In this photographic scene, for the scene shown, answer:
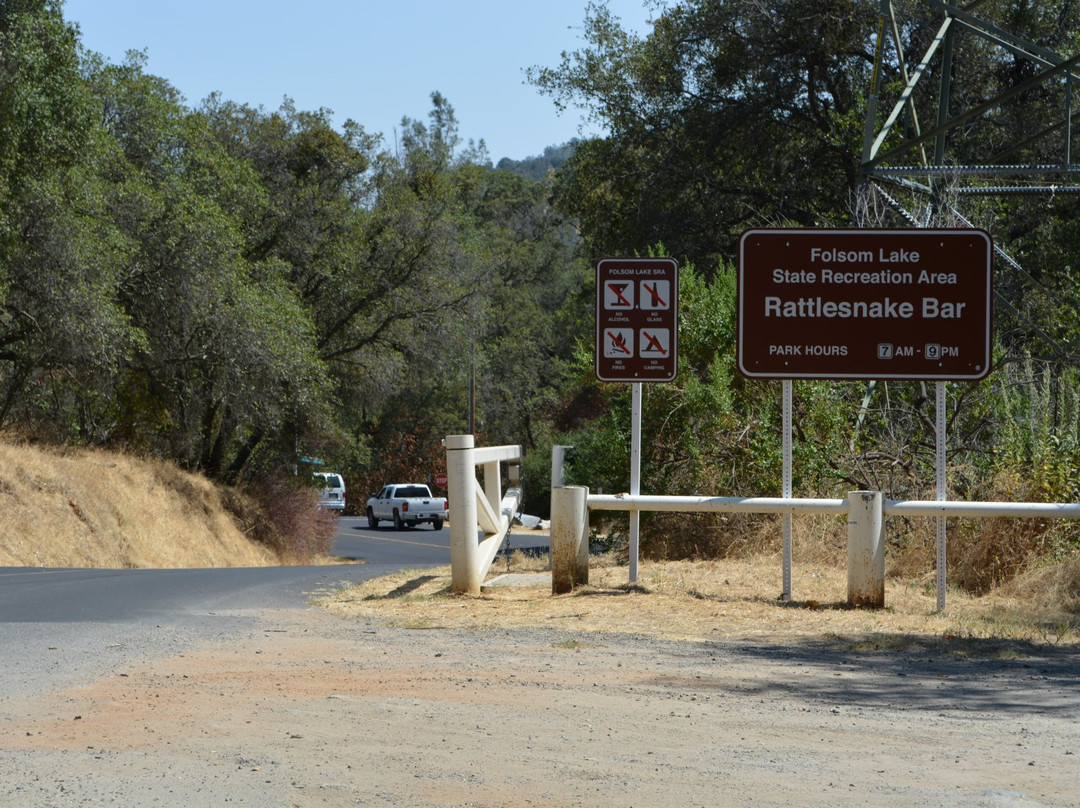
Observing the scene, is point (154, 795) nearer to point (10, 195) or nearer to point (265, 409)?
point (10, 195)

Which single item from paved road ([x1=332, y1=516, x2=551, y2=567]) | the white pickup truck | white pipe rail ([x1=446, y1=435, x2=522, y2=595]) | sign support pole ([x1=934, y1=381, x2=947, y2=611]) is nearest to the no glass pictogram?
white pipe rail ([x1=446, y1=435, x2=522, y2=595])

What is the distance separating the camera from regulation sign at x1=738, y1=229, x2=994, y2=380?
1084 cm

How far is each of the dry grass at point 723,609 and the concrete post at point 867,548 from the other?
0.18 metres

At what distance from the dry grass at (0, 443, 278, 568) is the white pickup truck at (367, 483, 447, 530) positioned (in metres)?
17.8

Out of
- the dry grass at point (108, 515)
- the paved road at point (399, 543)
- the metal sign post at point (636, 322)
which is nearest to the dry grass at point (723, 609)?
the metal sign post at point (636, 322)

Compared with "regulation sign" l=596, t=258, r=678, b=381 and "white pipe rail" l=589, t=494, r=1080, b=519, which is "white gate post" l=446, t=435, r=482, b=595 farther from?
"regulation sign" l=596, t=258, r=678, b=381

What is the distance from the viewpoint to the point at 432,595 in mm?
11523

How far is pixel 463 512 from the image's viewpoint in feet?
36.2

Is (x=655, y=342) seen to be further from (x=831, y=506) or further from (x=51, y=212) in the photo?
(x=51, y=212)

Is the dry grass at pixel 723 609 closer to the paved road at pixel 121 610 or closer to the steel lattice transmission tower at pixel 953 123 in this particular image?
the paved road at pixel 121 610

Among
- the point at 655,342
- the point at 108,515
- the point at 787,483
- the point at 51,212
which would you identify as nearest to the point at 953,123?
the point at 655,342

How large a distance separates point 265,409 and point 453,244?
8592mm

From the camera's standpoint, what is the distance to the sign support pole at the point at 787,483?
10.8 metres

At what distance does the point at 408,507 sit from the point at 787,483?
41715mm
